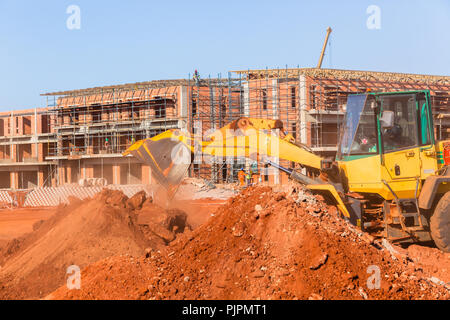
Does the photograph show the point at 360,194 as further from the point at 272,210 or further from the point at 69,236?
the point at 69,236

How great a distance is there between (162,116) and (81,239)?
3139 centimetres

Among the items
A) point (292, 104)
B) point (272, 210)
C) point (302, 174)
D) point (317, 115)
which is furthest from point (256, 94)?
point (272, 210)

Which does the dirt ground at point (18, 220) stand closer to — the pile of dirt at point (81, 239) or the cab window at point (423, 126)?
the pile of dirt at point (81, 239)

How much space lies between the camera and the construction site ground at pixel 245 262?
545cm

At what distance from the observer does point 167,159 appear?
393 inches

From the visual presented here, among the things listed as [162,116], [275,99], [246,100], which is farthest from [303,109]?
[162,116]

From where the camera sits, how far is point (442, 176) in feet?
27.6

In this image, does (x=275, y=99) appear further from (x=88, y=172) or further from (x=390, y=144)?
(x=390, y=144)

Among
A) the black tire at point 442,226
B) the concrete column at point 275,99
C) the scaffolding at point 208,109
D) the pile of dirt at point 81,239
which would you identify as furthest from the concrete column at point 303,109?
the black tire at point 442,226

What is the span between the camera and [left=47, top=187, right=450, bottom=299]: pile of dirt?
539 cm

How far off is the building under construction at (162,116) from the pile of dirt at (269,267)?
24612mm

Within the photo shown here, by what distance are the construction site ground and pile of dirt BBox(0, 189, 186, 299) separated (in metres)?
0.03

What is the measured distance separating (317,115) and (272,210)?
90.0 feet

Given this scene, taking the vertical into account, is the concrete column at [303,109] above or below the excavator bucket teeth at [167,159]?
above
